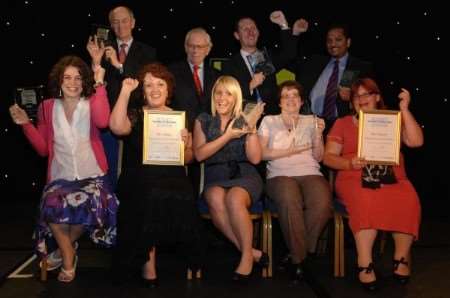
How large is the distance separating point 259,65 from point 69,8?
2.28 metres

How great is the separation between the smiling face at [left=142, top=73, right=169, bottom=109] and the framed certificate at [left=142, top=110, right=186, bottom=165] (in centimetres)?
12

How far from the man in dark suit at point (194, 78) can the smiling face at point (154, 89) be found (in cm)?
59

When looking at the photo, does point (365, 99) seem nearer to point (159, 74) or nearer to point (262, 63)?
point (262, 63)

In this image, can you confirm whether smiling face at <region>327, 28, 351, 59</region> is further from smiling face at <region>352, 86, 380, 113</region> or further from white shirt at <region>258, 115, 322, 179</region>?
white shirt at <region>258, 115, 322, 179</region>

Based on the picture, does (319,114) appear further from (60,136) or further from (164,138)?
(60,136)

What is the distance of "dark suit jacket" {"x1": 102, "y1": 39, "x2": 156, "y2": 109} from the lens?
5.21 m

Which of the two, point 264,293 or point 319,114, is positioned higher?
point 319,114

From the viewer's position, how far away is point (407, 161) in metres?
7.25

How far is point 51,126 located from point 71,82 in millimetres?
331

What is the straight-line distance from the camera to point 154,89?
455 centimetres

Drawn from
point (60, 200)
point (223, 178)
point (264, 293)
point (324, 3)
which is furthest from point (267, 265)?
point (324, 3)

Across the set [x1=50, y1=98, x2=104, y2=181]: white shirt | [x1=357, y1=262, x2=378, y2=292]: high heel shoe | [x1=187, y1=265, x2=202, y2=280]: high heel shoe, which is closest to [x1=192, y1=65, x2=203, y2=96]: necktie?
[x1=50, y1=98, x2=104, y2=181]: white shirt

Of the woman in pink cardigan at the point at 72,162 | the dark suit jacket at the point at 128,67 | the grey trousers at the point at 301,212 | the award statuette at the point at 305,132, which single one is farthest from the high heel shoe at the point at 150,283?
the dark suit jacket at the point at 128,67

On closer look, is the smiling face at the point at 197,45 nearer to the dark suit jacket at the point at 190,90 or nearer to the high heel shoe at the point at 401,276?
the dark suit jacket at the point at 190,90
